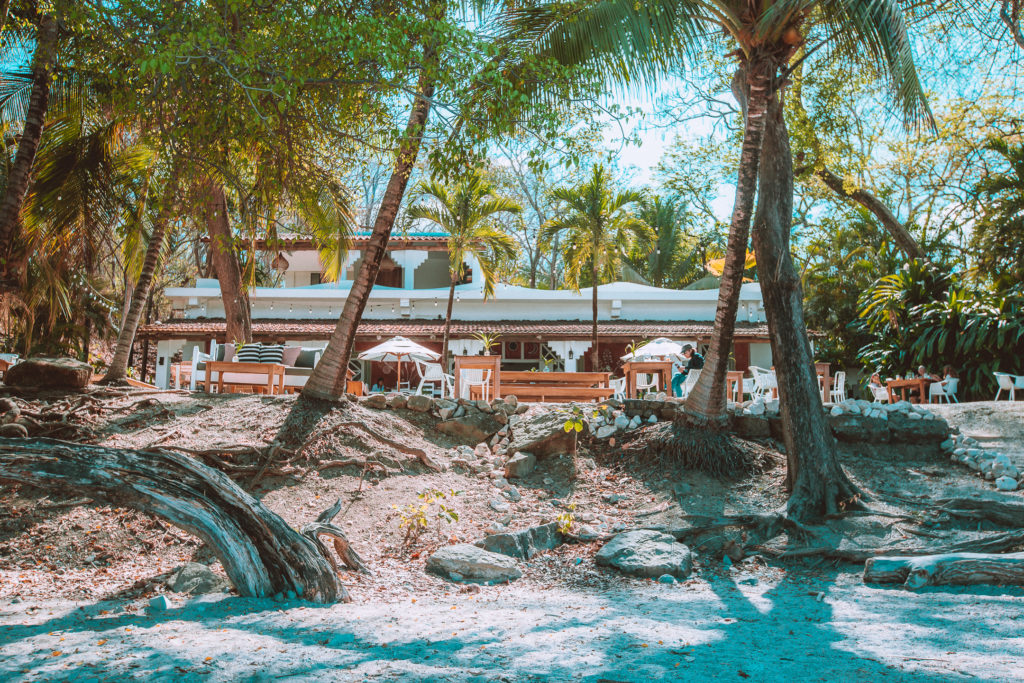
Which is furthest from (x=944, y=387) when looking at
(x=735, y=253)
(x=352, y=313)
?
(x=352, y=313)

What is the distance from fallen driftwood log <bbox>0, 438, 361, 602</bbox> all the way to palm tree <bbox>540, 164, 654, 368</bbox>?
12.6 m

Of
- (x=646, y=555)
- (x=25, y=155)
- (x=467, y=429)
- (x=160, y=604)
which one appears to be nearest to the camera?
(x=160, y=604)

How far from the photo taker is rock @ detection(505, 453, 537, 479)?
27.3ft

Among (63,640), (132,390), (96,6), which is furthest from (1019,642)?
(132,390)

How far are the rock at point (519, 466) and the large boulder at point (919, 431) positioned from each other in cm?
448

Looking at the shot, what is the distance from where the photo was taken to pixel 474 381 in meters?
12.0

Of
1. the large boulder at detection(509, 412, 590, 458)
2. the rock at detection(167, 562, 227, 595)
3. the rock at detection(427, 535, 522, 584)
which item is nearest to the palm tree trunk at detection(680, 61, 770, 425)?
the large boulder at detection(509, 412, 590, 458)

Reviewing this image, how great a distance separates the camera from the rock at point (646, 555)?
6.14m

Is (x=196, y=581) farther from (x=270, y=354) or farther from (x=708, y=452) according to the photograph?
(x=270, y=354)

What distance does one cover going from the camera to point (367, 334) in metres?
19.7

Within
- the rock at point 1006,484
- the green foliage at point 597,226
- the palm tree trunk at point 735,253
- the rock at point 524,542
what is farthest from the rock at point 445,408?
the green foliage at point 597,226

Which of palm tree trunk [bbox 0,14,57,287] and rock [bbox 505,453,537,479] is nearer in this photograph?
palm tree trunk [bbox 0,14,57,287]

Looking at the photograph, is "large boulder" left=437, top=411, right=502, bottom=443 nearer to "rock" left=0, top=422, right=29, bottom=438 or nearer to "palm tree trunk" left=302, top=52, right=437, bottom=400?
"palm tree trunk" left=302, top=52, right=437, bottom=400

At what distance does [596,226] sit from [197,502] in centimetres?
1369
